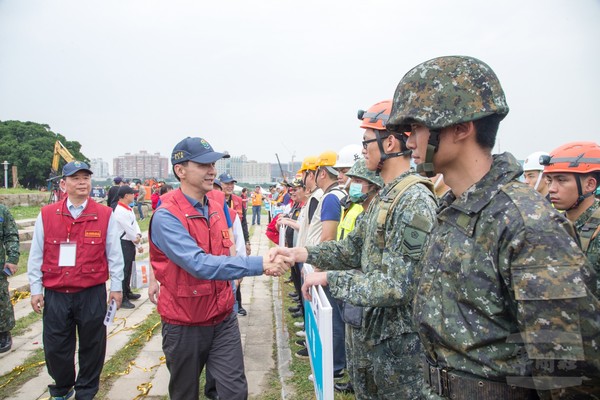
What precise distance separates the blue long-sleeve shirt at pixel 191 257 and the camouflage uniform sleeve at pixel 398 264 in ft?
3.11

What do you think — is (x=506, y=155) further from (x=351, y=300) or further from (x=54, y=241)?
(x=54, y=241)

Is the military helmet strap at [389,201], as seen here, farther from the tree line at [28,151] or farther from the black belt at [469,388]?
the tree line at [28,151]

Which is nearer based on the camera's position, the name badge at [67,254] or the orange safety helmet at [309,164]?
the name badge at [67,254]

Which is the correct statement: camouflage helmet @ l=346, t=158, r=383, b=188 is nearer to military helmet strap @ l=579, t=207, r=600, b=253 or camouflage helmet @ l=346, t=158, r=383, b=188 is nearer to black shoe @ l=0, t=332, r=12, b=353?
military helmet strap @ l=579, t=207, r=600, b=253

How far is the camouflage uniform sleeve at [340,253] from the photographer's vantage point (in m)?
3.11

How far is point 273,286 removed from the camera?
1029 cm

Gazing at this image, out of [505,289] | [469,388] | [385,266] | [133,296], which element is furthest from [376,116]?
[133,296]

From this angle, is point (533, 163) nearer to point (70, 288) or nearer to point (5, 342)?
point (70, 288)

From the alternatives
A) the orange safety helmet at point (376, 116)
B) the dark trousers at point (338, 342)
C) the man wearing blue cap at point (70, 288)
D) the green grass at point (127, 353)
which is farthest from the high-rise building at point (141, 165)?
the orange safety helmet at point (376, 116)

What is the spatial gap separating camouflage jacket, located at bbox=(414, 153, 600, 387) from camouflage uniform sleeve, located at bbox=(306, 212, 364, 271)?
1282 mm

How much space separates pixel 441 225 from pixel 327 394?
1.37m

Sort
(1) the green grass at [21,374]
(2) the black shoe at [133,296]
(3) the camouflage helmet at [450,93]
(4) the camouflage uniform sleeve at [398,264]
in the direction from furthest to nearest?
(2) the black shoe at [133,296] < (1) the green grass at [21,374] < (4) the camouflage uniform sleeve at [398,264] < (3) the camouflage helmet at [450,93]

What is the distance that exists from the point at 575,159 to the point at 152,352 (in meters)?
5.60

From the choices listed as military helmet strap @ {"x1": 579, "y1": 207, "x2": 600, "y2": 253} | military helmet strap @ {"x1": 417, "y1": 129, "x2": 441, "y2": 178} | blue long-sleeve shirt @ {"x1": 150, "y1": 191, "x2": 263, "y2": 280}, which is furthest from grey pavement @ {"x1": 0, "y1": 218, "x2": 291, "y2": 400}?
military helmet strap @ {"x1": 417, "y1": 129, "x2": 441, "y2": 178}
